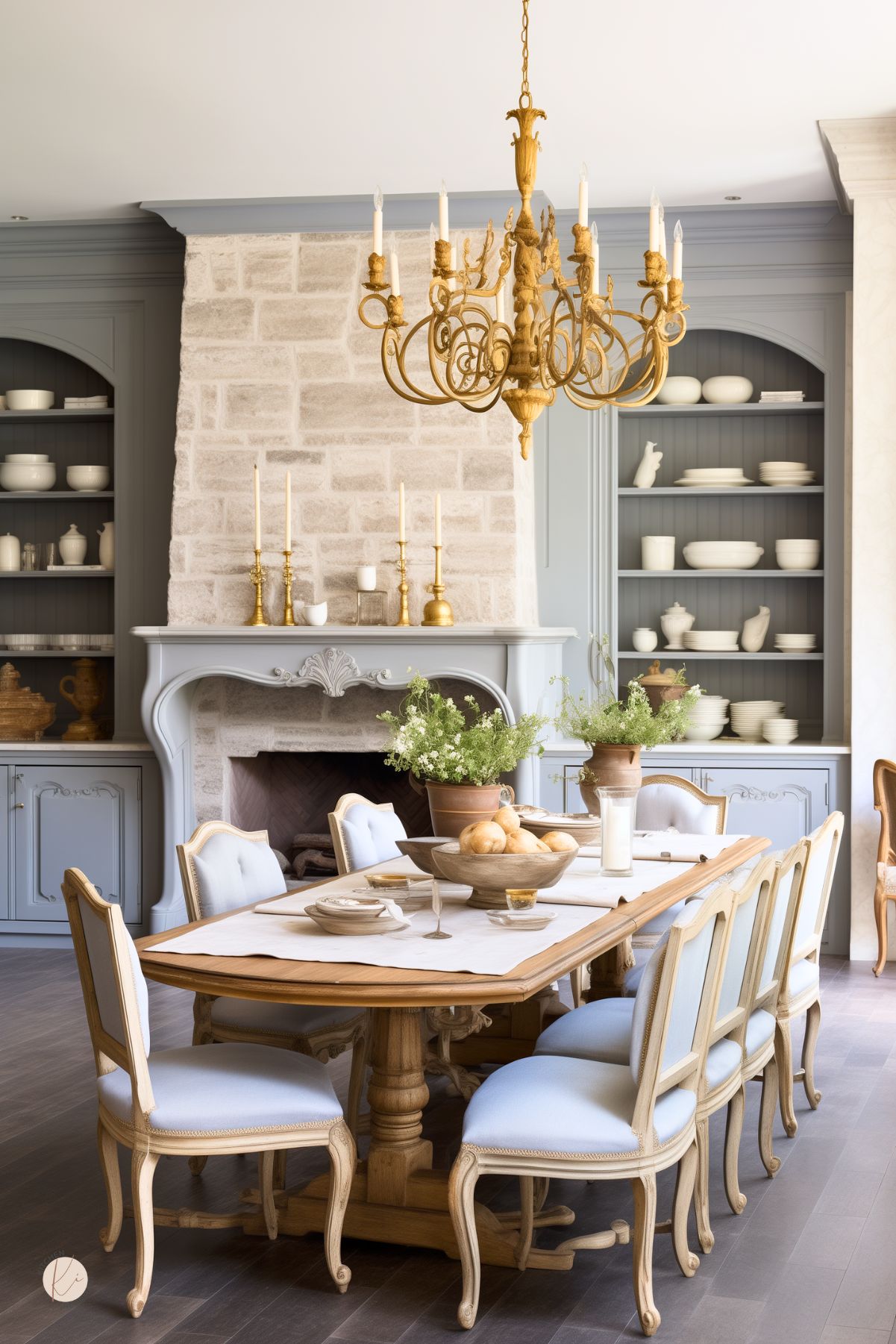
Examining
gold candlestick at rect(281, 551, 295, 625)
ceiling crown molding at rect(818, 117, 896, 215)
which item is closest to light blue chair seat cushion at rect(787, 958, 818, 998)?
gold candlestick at rect(281, 551, 295, 625)

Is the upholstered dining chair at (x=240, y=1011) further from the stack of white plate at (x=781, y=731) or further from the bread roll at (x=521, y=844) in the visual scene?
the stack of white plate at (x=781, y=731)

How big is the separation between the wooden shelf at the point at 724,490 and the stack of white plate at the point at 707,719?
923 millimetres

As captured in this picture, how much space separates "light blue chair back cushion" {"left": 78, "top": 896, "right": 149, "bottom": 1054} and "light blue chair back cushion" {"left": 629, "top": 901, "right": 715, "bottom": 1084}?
2.89ft

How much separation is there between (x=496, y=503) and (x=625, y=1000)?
287cm

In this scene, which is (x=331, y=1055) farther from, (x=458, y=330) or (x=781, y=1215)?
(x=458, y=330)

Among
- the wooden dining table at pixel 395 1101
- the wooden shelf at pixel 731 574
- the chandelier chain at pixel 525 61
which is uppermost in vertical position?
the chandelier chain at pixel 525 61

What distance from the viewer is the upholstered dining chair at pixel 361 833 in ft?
12.9

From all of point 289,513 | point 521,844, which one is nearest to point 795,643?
point 289,513

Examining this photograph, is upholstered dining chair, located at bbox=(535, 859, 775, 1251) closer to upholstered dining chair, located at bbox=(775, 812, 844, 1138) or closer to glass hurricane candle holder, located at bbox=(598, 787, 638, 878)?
upholstered dining chair, located at bbox=(775, 812, 844, 1138)

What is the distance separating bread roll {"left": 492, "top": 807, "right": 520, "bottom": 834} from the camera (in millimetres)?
3143

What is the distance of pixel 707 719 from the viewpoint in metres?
6.30

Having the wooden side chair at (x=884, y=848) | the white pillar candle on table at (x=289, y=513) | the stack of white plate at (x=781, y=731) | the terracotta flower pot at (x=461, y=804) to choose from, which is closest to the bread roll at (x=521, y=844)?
the terracotta flower pot at (x=461, y=804)

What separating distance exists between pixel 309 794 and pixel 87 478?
70.5 inches

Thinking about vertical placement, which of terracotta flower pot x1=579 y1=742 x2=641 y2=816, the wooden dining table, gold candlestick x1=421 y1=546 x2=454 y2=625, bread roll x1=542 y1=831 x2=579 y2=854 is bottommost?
the wooden dining table
